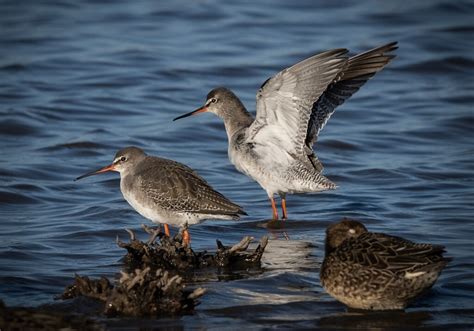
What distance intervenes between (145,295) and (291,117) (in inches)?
164

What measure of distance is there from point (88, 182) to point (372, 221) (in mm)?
3667

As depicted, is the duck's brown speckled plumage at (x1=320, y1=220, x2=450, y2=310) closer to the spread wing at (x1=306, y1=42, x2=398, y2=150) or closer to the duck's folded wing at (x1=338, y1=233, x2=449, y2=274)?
the duck's folded wing at (x1=338, y1=233, x2=449, y2=274)

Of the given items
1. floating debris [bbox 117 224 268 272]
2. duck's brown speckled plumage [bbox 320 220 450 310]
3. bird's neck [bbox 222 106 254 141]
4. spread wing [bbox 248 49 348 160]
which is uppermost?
spread wing [bbox 248 49 348 160]

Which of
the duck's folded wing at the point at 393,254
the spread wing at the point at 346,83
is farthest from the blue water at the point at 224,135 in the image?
the spread wing at the point at 346,83

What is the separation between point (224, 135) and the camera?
563 inches

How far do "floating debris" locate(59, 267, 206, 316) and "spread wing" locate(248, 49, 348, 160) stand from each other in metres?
3.56

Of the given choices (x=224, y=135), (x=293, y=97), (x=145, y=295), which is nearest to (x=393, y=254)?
(x=145, y=295)

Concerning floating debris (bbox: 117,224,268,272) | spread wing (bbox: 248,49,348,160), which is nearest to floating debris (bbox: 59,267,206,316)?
floating debris (bbox: 117,224,268,272)

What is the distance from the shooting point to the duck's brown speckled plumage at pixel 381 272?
21.8ft

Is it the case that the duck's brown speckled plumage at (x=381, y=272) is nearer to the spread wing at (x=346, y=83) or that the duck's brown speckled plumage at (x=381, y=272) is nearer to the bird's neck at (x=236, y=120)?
the spread wing at (x=346, y=83)

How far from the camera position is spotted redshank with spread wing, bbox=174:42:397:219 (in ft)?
33.0

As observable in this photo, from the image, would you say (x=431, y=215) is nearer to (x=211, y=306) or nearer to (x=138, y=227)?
(x=138, y=227)

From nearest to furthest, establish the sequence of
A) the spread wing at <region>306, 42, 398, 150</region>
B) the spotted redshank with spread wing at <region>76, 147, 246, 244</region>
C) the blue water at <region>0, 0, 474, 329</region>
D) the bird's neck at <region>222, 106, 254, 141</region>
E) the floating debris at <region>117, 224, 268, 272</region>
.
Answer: the blue water at <region>0, 0, 474, 329</region> < the floating debris at <region>117, 224, 268, 272</region> < the spotted redshank with spread wing at <region>76, 147, 246, 244</region> < the spread wing at <region>306, 42, 398, 150</region> < the bird's neck at <region>222, 106, 254, 141</region>

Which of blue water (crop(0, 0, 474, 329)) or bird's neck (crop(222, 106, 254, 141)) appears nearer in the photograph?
blue water (crop(0, 0, 474, 329))
